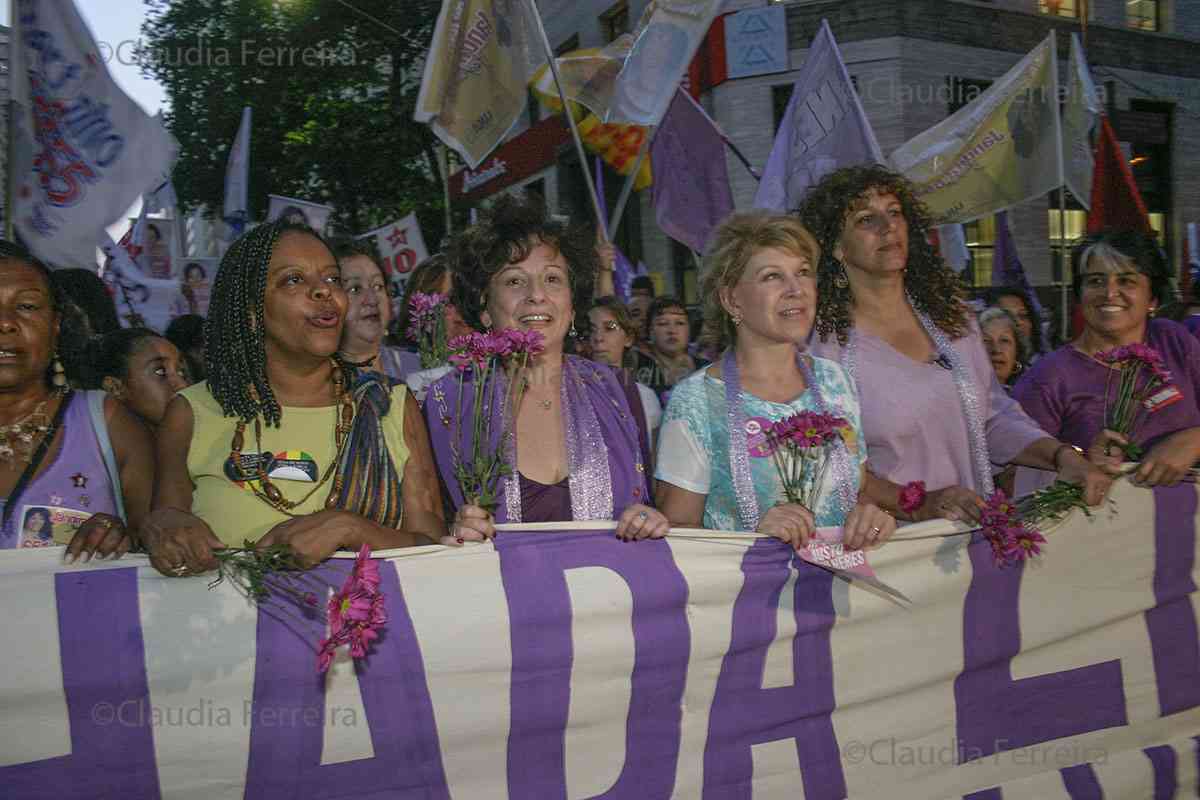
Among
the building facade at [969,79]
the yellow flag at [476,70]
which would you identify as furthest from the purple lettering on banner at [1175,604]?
the building facade at [969,79]

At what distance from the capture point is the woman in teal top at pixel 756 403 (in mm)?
2809

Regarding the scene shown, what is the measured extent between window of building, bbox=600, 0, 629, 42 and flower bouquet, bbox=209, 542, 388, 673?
16.4 meters

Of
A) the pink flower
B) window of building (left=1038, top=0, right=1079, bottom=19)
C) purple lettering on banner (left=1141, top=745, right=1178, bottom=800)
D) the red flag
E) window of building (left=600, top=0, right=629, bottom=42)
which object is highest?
window of building (left=600, top=0, right=629, bottom=42)

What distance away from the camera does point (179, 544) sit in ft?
7.52

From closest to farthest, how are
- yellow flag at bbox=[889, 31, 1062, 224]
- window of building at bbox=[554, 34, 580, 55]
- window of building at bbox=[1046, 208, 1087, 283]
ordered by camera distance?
yellow flag at bbox=[889, 31, 1062, 224]
window of building at bbox=[1046, 208, 1087, 283]
window of building at bbox=[554, 34, 580, 55]

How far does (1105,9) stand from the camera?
1572 cm

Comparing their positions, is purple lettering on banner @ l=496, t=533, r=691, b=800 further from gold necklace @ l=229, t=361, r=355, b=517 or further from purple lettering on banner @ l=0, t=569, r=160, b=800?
purple lettering on banner @ l=0, t=569, r=160, b=800

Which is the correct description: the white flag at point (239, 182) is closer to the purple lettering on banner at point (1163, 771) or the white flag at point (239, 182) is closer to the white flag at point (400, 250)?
the white flag at point (400, 250)

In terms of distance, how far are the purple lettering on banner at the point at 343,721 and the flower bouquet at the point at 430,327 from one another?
1745mm

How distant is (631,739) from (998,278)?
27.6ft

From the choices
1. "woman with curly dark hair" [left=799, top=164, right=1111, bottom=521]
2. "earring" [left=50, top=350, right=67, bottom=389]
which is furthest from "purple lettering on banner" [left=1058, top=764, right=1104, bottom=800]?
"earring" [left=50, top=350, right=67, bottom=389]

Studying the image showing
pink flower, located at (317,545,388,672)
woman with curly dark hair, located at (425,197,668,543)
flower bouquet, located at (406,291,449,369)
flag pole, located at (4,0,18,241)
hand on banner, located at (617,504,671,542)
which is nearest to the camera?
pink flower, located at (317,545,388,672)

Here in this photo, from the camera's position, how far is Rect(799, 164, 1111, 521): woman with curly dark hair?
309 centimetres

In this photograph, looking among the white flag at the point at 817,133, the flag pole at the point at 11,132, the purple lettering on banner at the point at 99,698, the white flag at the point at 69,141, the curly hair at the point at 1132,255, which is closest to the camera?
the purple lettering on banner at the point at 99,698
